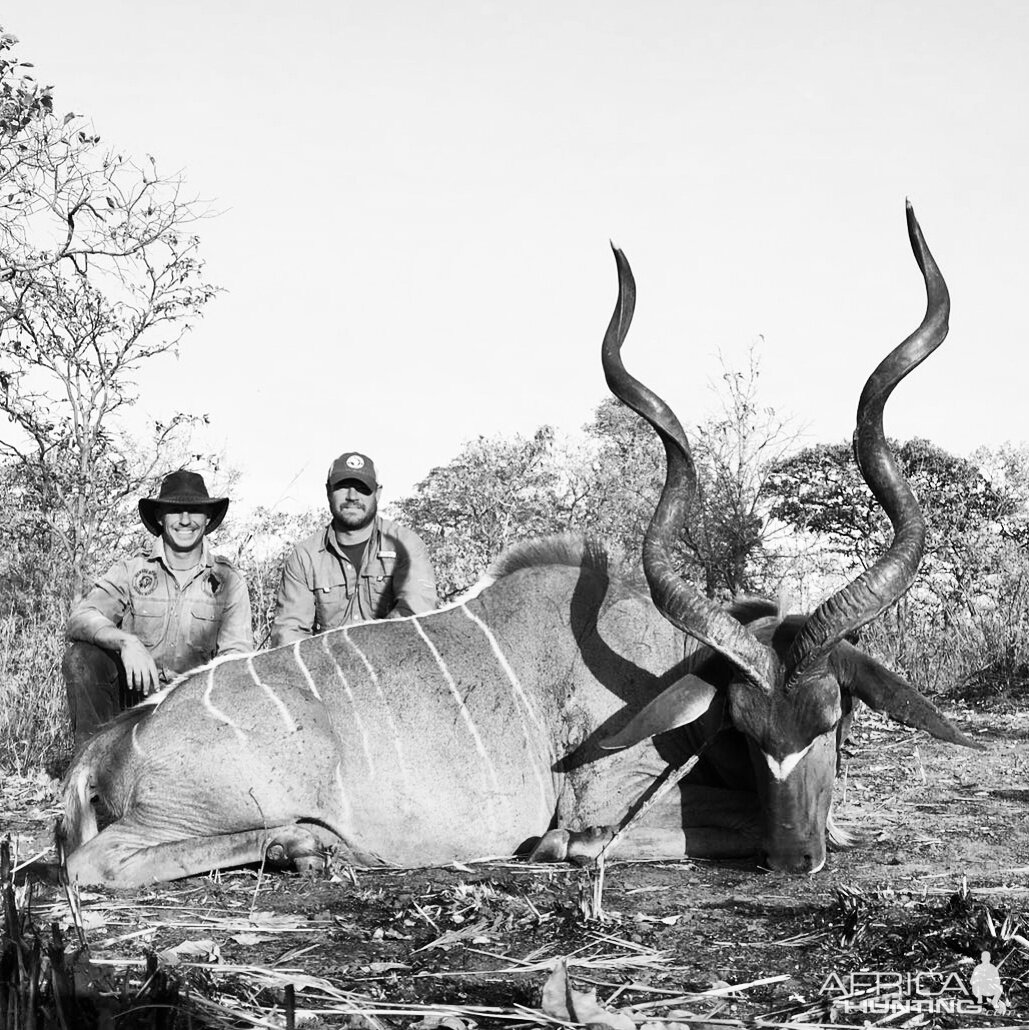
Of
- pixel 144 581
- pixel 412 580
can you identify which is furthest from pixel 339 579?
pixel 144 581

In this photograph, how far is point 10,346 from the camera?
8.86 metres

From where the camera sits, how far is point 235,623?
5152 millimetres

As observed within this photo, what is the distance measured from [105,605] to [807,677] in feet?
9.79

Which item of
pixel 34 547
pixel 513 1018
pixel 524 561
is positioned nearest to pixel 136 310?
pixel 34 547

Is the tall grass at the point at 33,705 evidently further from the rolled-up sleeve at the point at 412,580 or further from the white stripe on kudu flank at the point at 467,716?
the white stripe on kudu flank at the point at 467,716

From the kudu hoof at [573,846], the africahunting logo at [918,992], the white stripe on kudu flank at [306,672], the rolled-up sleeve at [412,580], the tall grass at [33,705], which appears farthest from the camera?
the tall grass at [33,705]

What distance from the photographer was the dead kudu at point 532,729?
343 cm

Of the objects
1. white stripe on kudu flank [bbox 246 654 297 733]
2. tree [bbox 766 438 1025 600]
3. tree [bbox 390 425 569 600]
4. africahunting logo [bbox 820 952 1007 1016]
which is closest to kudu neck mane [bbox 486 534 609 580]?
white stripe on kudu flank [bbox 246 654 297 733]

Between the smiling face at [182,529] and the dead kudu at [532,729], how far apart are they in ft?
4.55

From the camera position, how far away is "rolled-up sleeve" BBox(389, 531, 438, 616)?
17.3 feet

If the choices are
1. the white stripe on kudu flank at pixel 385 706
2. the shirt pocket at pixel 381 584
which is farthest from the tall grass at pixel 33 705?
the white stripe on kudu flank at pixel 385 706

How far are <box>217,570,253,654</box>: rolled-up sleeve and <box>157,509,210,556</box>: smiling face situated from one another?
0.24 meters

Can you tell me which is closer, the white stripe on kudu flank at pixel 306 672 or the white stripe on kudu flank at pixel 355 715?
the white stripe on kudu flank at pixel 355 715

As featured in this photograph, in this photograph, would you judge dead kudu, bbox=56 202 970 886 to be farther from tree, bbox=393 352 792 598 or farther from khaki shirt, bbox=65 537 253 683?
tree, bbox=393 352 792 598
